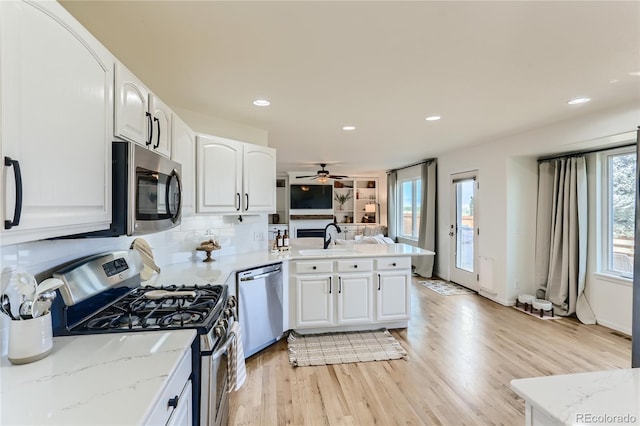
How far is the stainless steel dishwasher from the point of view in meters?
2.81

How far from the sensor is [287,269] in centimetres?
337

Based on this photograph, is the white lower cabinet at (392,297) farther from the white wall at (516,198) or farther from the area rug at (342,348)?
the white wall at (516,198)

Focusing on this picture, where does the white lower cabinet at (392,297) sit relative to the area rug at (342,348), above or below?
above

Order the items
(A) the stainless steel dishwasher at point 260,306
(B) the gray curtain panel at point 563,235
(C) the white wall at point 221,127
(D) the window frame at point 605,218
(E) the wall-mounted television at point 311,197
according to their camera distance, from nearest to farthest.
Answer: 1. (A) the stainless steel dishwasher at point 260,306
2. (C) the white wall at point 221,127
3. (D) the window frame at point 605,218
4. (B) the gray curtain panel at point 563,235
5. (E) the wall-mounted television at point 311,197

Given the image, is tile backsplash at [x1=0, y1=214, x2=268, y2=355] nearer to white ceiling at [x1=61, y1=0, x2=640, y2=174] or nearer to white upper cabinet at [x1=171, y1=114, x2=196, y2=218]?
white upper cabinet at [x1=171, y1=114, x2=196, y2=218]

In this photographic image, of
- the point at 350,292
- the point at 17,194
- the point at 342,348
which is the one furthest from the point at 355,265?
the point at 17,194

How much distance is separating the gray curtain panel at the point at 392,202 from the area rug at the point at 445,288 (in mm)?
2536

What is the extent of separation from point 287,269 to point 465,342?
6.71 feet

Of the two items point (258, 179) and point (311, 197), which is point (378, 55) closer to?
point (258, 179)

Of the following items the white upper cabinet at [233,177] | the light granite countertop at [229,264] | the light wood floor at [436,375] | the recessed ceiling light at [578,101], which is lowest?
the light wood floor at [436,375]

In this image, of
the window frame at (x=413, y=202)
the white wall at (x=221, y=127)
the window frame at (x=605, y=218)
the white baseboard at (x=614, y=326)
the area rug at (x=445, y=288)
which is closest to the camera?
the white wall at (x=221, y=127)

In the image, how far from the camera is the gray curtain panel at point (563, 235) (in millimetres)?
3918

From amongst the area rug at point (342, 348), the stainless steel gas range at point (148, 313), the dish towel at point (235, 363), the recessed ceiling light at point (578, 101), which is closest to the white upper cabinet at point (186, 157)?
the stainless steel gas range at point (148, 313)

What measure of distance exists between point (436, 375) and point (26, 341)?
108 inches
